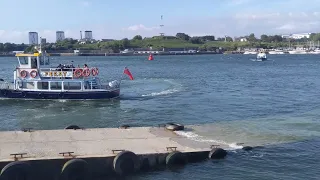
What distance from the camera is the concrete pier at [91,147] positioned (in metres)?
23.4

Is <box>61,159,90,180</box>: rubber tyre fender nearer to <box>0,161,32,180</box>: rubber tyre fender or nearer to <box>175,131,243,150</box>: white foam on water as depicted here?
<box>0,161,32,180</box>: rubber tyre fender

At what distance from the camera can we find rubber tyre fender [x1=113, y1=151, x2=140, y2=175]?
945 inches

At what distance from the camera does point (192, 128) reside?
111ft

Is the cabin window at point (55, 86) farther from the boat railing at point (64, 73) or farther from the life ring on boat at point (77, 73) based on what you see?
the life ring on boat at point (77, 73)

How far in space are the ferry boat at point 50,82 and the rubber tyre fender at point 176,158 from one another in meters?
33.2

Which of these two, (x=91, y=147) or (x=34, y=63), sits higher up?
(x=34, y=63)

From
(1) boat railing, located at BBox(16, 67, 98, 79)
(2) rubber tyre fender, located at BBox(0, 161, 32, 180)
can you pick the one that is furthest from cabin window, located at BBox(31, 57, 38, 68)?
(2) rubber tyre fender, located at BBox(0, 161, 32, 180)

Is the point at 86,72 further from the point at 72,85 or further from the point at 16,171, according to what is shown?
the point at 16,171

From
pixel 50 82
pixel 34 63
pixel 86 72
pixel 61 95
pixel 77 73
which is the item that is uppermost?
pixel 34 63

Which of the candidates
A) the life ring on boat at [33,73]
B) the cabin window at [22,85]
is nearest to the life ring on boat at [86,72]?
the life ring on boat at [33,73]

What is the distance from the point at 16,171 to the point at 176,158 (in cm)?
871

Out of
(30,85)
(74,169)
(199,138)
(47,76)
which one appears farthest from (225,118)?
(30,85)

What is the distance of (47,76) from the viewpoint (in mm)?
57500

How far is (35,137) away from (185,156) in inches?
378
